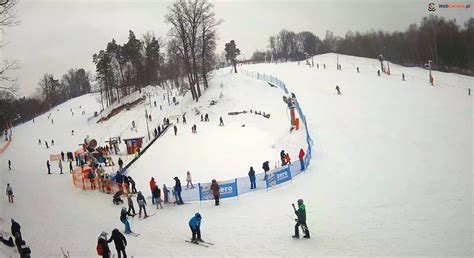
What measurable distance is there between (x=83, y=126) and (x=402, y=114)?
62.9 meters

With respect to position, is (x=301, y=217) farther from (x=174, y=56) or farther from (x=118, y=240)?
(x=174, y=56)

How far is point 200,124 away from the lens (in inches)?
1586

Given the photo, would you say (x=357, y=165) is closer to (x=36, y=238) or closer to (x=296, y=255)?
(x=296, y=255)

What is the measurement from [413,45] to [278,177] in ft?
348

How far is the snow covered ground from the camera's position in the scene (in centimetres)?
1285

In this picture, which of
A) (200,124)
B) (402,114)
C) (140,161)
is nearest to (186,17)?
(200,124)

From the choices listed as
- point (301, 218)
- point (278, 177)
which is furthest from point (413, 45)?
point (301, 218)

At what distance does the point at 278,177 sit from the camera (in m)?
20.3

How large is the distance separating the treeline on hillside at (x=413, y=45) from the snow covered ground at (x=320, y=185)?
4198 cm

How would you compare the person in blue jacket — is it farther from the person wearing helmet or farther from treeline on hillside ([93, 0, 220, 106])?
treeline on hillside ([93, 0, 220, 106])

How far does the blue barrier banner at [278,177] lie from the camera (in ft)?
66.3

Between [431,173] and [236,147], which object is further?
[236,147]

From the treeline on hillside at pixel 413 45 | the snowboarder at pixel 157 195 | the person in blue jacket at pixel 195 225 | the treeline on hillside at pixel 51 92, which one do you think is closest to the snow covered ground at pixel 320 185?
the person in blue jacket at pixel 195 225

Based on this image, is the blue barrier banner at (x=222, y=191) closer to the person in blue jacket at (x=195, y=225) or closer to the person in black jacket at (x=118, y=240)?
the person in blue jacket at (x=195, y=225)
